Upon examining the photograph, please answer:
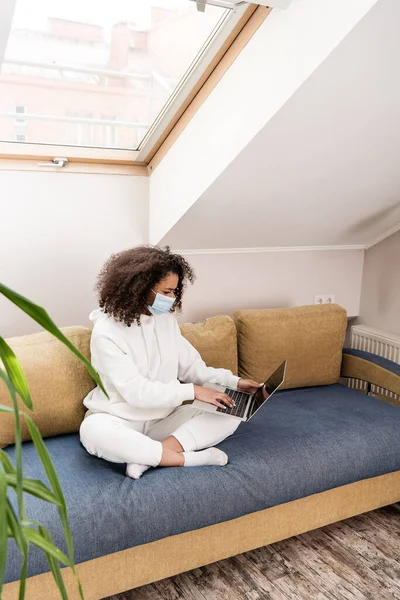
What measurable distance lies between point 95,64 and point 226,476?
155 centimetres

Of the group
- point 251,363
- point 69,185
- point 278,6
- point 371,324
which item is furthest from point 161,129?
point 371,324

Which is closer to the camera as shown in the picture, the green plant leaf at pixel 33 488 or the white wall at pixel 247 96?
the green plant leaf at pixel 33 488

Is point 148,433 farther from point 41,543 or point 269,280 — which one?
point 41,543

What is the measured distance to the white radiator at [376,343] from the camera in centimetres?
323

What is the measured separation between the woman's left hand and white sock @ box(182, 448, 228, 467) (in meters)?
0.37

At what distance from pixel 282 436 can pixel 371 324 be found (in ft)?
4.75

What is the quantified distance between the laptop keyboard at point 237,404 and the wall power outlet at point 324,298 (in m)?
1.19

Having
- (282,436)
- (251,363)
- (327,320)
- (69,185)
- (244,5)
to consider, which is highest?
(244,5)

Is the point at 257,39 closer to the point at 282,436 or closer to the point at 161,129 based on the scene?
the point at 161,129

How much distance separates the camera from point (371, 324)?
3518 millimetres

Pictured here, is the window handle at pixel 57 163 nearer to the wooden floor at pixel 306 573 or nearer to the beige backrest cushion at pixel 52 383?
the beige backrest cushion at pixel 52 383

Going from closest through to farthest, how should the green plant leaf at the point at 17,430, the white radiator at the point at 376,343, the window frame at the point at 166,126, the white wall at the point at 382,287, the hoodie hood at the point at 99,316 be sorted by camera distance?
the green plant leaf at the point at 17,430
the window frame at the point at 166,126
the hoodie hood at the point at 99,316
the white radiator at the point at 376,343
the white wall at the point at 382,287

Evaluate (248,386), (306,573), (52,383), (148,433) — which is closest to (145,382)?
(148,433)

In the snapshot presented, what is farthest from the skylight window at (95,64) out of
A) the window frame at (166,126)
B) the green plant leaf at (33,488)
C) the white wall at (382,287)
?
the green plant leaf at (33,488)
